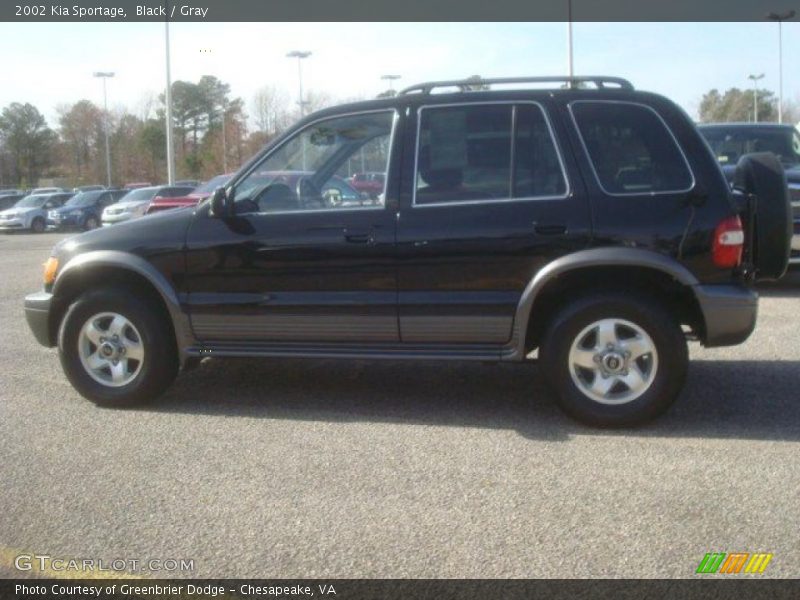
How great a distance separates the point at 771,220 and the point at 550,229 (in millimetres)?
1402

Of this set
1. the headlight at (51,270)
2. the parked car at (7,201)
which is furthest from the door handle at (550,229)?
the parked car at (7,201)

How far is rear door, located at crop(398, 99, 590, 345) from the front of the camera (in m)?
5.42

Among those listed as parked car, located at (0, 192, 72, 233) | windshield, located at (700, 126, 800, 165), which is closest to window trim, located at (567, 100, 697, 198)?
windshield, located at (700, 126, 800, 165)

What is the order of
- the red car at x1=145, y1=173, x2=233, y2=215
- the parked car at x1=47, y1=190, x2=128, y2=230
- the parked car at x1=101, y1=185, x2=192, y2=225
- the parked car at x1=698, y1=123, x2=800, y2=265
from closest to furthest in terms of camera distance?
the parked car at x1=698, y1=123, x2=800, y2=265, the red car at x1=145, y1=173, x2=233, y2=215, the parked car at x1=101, y1=185, x2=192, y2=225, the parked car at x1=47, y1=190, x2=128, y2=230

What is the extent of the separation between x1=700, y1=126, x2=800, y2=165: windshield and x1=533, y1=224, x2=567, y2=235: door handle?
6856 millimetres

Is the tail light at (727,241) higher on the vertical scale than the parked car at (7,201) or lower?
lower

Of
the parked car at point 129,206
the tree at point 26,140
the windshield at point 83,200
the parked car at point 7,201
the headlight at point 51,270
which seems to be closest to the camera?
the headlight at point 51,270

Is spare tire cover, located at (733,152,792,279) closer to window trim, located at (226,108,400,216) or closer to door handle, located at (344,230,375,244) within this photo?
window trim, located at (226,108,400,216)

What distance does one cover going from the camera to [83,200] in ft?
116

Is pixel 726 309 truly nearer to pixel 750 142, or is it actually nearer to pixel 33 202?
pixel 750 142

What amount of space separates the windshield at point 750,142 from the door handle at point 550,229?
6.86 meters

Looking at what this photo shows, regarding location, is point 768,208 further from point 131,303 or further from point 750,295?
point 131,303

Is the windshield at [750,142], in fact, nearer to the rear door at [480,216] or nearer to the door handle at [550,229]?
the rear door at [480,216]

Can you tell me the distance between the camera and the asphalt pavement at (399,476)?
3.78m
